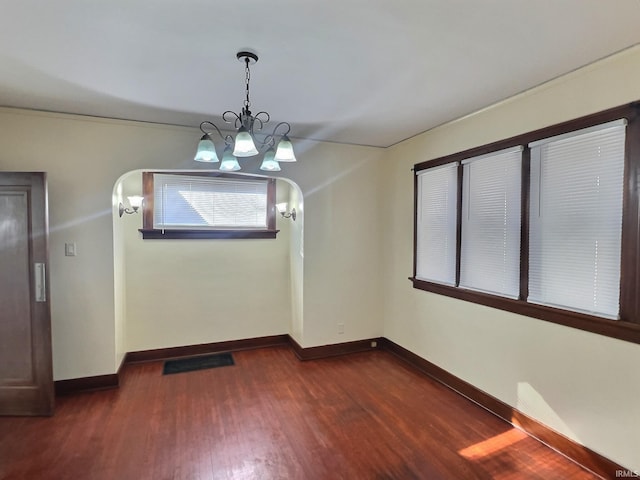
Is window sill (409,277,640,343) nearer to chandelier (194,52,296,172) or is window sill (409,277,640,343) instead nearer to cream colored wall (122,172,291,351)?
chandelier (194,52,296,172)

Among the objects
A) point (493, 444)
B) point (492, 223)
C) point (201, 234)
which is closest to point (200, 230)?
point (201, 234)

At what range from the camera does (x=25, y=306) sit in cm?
263

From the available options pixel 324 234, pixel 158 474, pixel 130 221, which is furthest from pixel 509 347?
pixel 130 221

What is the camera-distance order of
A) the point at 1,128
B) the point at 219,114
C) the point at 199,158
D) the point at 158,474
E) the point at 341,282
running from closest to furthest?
the point at 158,474 → the point at 199,158 → the point at 1,128 → the point at 219,114 → the point at 341,282

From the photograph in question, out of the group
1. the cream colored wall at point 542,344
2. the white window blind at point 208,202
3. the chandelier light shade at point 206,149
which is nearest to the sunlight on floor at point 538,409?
the cream colored wall at point 542,344

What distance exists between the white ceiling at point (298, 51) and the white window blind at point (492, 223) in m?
0.54

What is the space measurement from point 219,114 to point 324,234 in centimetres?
171

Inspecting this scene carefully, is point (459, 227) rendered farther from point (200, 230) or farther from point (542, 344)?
point (200, 230)

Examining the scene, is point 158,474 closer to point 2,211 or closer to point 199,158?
point 199,158

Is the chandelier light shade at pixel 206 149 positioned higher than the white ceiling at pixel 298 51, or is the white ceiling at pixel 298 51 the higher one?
the white ceiling at pixel 298 51

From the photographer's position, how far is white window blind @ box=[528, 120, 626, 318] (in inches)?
77.3

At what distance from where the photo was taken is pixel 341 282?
3953 millimetres

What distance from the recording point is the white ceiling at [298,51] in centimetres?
154

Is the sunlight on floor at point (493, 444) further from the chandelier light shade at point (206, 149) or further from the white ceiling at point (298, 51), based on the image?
the chandelier light shade at point (206, 149)
